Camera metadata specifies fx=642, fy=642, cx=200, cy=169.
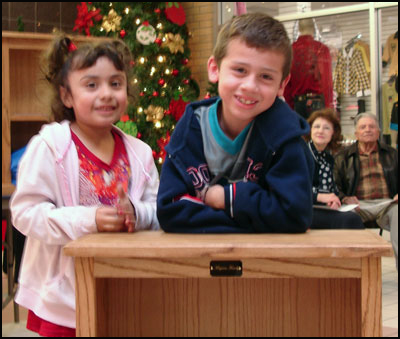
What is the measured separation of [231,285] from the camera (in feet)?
4.63

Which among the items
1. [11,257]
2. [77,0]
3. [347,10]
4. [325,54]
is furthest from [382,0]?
[11,257]

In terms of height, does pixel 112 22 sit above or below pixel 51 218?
above

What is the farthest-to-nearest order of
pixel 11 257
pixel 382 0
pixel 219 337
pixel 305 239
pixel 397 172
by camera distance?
pixel 382 0
pixel 397 172
pixel 11 257
pixel 219 337
pixel 305 239

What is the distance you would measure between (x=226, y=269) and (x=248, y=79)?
1.44 feet

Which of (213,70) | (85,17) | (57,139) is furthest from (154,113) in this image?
(213,70)

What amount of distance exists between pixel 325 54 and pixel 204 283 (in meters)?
5.69

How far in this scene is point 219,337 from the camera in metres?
1.42

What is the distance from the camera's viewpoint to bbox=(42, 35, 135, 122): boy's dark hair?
1723 mm

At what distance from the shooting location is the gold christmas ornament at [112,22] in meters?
6.13

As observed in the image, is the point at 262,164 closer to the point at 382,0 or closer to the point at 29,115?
the point at 29,115

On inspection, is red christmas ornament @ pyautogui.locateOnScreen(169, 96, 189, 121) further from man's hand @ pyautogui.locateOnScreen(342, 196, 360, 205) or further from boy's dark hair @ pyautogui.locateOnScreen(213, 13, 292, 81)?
boy's dark hair @ pyautogui.locateOnScreen(213, 13, 292, 81)

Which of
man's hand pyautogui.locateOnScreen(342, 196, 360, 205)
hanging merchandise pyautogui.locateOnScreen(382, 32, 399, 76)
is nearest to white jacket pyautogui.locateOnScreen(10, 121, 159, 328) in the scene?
man's hand pyautogui.locateOnScreen(342, 196, 360, 205)

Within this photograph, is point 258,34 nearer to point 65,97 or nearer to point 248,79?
point 248,79

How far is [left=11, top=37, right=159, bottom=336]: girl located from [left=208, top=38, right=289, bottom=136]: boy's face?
12.6 inches
